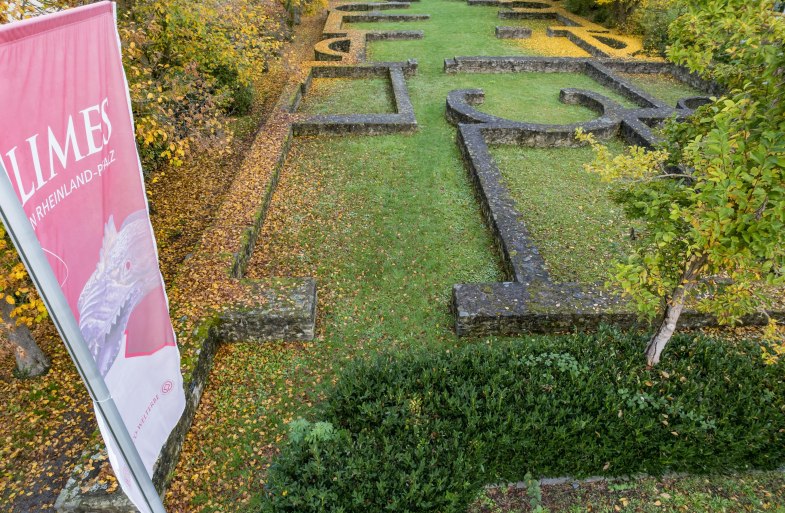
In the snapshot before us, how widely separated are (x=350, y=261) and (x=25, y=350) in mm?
4839

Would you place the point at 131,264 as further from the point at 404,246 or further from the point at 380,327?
the point at 404,246

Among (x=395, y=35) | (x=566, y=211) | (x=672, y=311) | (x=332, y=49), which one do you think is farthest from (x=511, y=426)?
(x=395, y=35)

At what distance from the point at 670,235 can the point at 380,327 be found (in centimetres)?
431

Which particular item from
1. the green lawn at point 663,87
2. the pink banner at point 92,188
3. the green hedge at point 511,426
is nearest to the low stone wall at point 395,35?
the green lawn at point 663,87

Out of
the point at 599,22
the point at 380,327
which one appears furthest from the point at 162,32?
the point at 599,22

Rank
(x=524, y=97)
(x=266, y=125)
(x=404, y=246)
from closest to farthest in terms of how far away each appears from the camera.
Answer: (x=404, y=246) → (x=266, y=125) → (x=524, y=97)

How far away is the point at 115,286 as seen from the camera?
10.2 feet

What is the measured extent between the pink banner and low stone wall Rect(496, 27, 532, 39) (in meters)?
24.4

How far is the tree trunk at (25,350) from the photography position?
234 inches

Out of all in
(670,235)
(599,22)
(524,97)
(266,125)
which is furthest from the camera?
(599,22)

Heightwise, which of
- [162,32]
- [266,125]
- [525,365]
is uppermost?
[162,32]

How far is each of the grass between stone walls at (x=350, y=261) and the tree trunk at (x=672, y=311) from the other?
98.6 inches

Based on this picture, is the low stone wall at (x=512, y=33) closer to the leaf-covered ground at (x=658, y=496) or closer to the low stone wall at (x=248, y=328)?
the low stone wall at (x=248, y=328)

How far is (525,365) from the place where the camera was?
5.54 metres
